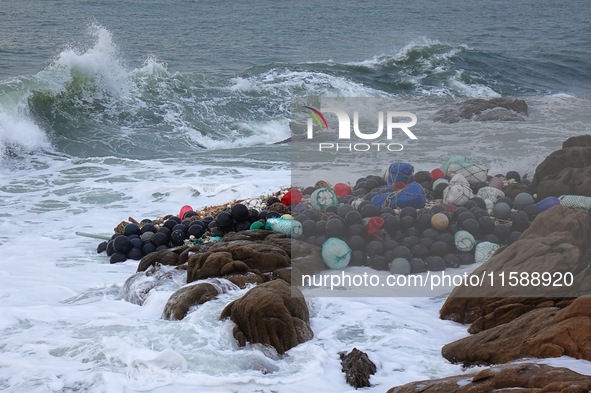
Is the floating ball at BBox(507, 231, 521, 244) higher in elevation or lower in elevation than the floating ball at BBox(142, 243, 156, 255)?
higher

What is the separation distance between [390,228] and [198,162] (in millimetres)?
7427

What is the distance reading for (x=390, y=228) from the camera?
7.53 metres

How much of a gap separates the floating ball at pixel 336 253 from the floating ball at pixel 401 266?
46 cm

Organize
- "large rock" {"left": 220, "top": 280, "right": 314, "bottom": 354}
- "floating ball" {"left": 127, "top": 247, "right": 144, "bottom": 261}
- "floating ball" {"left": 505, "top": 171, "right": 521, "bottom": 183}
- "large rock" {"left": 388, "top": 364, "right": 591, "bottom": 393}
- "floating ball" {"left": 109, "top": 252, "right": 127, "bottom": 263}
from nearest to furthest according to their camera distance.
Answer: "large rock" {"left": 388, "top": 364, "right": 591, "bottom": 393} → "large rock" {"left": 220, "top": 280, "right": 314, "bottom": 354} → "floating ball" {"left": 109, "top": 252, "right": 127, "bottom": 263} → "floating ball" {"left": 127, "top": 247, "right": 144, "bottom": 261} → "floating ball" {"left": 505, "top": 171, "right": 521, "bottom": 183}

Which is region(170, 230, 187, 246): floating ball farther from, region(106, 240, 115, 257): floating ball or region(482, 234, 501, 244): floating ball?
region(482, 234, 501, 244): floating ball

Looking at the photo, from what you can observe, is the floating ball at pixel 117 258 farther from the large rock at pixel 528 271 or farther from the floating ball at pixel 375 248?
the large rock at pixel 528 271

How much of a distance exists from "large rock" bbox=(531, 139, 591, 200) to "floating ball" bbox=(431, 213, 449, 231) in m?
1.42

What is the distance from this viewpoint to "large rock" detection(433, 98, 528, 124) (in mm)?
17416

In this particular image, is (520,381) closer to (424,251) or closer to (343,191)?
(424,251)

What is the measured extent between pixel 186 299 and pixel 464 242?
9.19 feet

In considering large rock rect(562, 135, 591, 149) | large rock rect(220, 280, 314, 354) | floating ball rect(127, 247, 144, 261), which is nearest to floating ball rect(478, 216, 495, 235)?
large rock rect(562, 135, 591, 149)

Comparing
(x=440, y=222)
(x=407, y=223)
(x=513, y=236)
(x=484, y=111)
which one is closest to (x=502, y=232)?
(x=513, y=236)

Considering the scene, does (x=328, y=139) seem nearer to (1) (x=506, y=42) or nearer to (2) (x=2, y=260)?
(2) (x=2, y=260)

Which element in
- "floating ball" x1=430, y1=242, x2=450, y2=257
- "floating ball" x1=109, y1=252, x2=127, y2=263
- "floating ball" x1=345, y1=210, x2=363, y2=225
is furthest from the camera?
"floating ball" x1=109, y1=252, x2=127, y2=263
